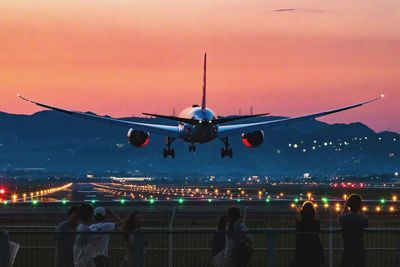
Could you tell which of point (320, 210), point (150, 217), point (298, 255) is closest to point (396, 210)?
point (320, 210)

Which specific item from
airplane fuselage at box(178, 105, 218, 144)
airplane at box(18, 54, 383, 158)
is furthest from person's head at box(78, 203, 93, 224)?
airplane fuselage at box(178, 105, 218, 144)

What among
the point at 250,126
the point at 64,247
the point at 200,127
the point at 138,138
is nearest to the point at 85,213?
the point at 64,247

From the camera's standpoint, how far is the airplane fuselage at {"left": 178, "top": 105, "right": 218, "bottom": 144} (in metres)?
76.6

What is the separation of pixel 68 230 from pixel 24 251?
6287 millimetres

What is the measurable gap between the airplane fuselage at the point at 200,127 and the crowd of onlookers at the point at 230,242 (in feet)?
171

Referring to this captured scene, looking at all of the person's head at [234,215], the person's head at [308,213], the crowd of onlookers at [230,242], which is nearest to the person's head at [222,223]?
the crowd of onlookers at [230,242]

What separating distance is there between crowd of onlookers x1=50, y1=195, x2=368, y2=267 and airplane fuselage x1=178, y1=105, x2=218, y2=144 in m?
52.1

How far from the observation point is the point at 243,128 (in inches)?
3551

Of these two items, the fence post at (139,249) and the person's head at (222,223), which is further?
the person's head at (222,223)

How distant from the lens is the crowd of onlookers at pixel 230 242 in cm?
2250

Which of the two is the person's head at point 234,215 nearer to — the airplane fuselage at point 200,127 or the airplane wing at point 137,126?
the airplane fuselage at point 200,127

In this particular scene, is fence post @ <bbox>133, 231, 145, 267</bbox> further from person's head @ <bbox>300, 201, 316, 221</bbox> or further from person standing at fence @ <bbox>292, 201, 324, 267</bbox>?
person's head @ <bbox>300, 201, 316, 221</bbox>

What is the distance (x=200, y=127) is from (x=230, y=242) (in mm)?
53440

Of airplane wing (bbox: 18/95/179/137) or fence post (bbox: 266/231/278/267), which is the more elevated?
airplane wing (bbox: 18/95/179/137)
